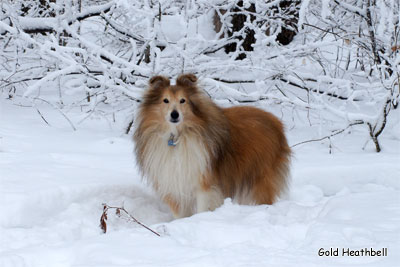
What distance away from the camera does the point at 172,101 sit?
436 centimetres

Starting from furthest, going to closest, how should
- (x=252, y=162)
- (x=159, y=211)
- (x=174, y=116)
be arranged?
1. (x=159, y=211)
2. (x=252, y=162)
3. (x=174, y=116)

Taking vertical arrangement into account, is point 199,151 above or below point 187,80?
below

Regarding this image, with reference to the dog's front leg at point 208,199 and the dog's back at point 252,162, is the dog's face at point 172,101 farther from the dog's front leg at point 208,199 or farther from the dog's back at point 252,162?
the dog's front leg at point 208,199

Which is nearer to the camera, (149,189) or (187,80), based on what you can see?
(187,80)

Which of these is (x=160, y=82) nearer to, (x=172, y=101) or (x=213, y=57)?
(x=172, y=101)

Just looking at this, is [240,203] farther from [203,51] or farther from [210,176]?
[203,51]

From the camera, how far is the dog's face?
4.34 meters

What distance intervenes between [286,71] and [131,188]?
250 cm

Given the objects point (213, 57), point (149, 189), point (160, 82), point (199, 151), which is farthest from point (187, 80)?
point (213, 57)

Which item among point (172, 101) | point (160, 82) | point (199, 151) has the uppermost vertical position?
point (160, 82)

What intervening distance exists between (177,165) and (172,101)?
53cm

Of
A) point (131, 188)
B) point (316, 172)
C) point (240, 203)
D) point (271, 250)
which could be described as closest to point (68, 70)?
point (131, 188)

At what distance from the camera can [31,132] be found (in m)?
6.50

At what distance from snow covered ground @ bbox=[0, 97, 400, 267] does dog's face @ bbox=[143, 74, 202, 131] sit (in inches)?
31.4
